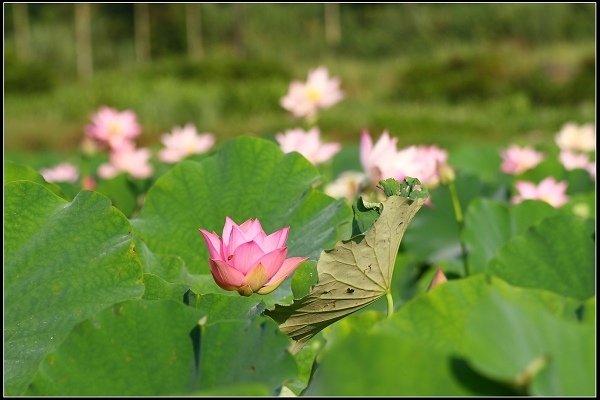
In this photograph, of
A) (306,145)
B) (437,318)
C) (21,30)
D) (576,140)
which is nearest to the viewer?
(437,318)

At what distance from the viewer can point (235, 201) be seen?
912 millimetres

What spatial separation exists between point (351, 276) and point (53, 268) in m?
0.21

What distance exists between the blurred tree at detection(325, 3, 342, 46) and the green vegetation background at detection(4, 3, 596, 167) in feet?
0.38

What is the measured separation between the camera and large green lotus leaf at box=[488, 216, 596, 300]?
86 cm

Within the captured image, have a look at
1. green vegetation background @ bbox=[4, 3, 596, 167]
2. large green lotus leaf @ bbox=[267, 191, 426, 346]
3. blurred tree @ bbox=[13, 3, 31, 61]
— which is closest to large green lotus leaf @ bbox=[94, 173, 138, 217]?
large green lotus leaf @ bbox=[267, 191, 426, 346]

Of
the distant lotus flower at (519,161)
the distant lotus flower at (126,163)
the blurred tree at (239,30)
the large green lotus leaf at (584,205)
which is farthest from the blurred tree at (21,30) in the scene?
the large green lotus leaf at (584,205)

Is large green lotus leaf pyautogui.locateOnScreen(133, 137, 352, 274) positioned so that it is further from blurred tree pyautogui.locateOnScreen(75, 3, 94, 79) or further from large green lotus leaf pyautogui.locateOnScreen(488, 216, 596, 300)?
blurred tree pyautogui.locateOnScreen(75, 3, 94, 79)

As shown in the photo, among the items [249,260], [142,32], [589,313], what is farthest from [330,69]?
[589,313]

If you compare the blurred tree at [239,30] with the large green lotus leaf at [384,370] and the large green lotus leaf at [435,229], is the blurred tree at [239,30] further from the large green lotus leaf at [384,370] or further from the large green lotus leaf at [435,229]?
the large green lotus leaf at [384,370]

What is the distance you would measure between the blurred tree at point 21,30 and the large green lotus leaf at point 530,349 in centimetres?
1698

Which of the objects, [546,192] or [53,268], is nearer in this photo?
[53,268]

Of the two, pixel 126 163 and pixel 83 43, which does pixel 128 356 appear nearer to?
pixel 126 163

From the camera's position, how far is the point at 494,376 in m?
0.35

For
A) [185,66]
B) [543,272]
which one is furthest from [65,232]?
[185,66]
